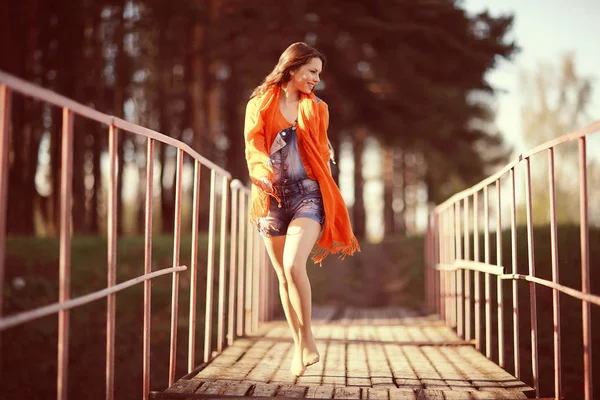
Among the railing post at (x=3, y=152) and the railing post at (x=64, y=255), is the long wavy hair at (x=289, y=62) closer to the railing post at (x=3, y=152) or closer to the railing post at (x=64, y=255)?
the railing post at (x=64, y=255)

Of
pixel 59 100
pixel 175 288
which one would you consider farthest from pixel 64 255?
pixel 175 288

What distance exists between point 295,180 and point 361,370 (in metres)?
1.24

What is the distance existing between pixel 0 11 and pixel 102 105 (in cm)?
298

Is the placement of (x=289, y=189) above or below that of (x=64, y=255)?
above

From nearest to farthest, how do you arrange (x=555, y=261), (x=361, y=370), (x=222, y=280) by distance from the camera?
(x=555, y=261)
(x=361, y=370)
(x=222, y=280)

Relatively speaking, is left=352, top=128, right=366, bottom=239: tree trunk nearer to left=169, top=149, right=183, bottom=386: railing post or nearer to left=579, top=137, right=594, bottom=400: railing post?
left=169, top=149, right=183, bottom=386: railing post

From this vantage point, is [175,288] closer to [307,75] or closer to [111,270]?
[111,270]

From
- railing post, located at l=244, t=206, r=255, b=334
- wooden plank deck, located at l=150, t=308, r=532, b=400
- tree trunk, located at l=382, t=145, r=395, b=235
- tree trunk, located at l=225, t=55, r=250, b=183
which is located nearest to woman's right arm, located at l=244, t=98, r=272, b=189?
wooden plank deck, located at l=150, t=308, r=532, b=400

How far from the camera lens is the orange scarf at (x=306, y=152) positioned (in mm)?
3855

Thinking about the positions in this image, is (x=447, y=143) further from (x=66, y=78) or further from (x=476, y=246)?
(x=476, y=246)

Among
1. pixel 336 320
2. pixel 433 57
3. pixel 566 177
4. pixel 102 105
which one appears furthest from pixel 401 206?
pixel 336 320

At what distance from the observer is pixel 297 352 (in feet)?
13.1

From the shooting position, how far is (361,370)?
14.3 feet

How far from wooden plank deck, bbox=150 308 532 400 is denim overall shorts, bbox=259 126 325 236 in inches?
31.9
